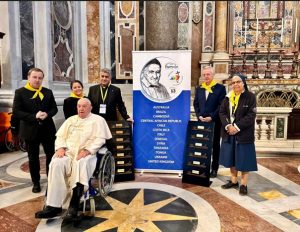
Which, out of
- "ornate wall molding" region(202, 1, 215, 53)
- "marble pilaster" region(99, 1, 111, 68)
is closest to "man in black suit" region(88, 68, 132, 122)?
"marble pilaster" region(99, 1, 111, 68)

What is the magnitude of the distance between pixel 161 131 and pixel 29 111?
176 centimetres

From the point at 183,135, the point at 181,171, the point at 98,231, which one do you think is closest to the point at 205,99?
the point at 183,135

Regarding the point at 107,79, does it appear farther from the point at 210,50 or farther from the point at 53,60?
the point at 210,50

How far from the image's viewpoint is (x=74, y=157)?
109 inches

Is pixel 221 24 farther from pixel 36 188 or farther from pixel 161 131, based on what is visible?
pixel 36 188

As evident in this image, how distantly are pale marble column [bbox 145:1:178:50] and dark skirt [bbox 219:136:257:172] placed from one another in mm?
1480

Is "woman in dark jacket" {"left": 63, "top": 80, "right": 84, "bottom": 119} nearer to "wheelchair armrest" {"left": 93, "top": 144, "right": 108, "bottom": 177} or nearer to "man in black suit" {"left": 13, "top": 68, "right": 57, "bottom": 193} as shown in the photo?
"man in black suit" {"left": 13, "top": 68, "right": 57, "bottom": 193}

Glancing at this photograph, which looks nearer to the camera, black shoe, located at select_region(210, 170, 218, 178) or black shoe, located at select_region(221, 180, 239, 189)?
black shoe, located at select_region(221, 180, 239, 189)

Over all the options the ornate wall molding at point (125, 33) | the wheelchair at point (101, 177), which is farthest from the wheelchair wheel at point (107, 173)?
the ornate wall molding at point (125, 33)

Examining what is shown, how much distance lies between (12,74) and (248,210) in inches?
195

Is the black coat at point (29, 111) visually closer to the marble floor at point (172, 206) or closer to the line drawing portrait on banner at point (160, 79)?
the marble floor at point (172, 206)

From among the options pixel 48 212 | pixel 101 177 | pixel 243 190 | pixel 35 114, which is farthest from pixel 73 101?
pixel 243 190

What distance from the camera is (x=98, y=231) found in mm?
2459

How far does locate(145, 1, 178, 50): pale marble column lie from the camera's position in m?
3.40
